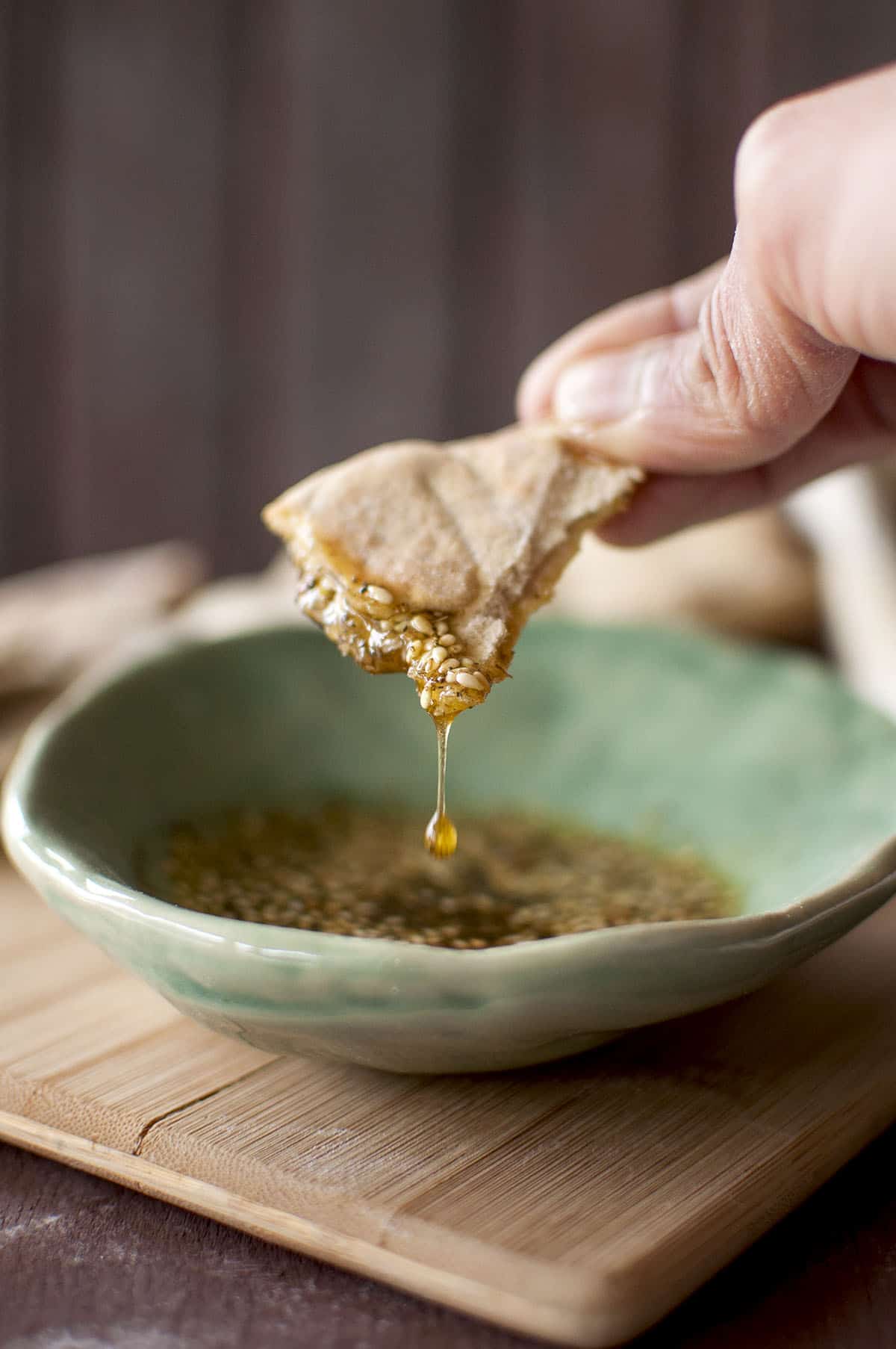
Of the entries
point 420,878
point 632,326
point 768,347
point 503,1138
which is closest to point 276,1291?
point 503,1138

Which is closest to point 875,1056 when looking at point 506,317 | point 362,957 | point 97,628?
point 362,957

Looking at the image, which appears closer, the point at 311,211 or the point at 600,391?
the point at 600,391

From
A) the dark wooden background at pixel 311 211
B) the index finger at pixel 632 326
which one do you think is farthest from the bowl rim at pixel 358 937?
the dark wooden background at pixel 311 211

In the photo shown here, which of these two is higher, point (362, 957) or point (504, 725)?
point (362, 957)

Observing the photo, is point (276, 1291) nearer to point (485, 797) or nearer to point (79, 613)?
point (485, 797)

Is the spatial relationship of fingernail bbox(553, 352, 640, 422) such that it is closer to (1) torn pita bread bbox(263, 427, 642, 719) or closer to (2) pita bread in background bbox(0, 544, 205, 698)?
(1) torn pita bread bbox(263, 427, 642, 719)

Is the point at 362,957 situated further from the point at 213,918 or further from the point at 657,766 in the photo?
the point at 657,766
